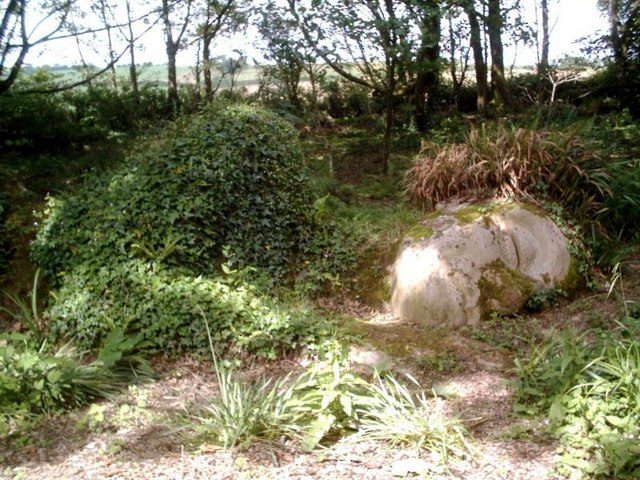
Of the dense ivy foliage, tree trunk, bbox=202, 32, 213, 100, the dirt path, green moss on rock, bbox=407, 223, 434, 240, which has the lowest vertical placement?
the dirt path

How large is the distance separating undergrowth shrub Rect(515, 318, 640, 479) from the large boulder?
1.25 metres

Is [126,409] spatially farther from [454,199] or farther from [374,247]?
[454,199]

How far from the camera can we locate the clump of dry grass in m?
6.29

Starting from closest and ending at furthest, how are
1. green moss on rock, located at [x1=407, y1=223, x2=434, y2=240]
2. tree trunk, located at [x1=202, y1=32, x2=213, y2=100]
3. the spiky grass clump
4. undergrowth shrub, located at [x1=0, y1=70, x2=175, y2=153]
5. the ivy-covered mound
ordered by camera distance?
the spiky grass clump → the ivy-covered mound → green moss on rock, located at [x1=407, y1=223, x2=434, y2=240] → undergrowth shrub, located at [x1=0, y1=70, x2=175, y2=153] → tree trunk, located at [x1=202, y1=32, x2=213, y2=100]

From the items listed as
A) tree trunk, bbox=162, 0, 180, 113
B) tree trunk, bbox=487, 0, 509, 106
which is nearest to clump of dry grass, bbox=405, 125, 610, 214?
tree trunk, bbox=487, 0, 509, 106

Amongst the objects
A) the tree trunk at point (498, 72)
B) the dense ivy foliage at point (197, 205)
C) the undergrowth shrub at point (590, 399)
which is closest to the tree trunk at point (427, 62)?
the tree trunk at point (498, 72)

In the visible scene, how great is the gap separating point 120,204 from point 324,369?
2.62 m

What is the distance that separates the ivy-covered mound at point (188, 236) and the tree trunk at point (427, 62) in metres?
2.53

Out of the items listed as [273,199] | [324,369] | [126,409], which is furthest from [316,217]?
[126,409]

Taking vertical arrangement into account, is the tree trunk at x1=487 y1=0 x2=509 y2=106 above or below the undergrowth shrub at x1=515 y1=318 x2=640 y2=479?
above

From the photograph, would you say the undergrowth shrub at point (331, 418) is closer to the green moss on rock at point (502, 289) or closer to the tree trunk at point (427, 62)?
the green moss on rock at point (502, 289)

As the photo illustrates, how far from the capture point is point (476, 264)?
570cm

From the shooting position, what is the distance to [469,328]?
5402mm

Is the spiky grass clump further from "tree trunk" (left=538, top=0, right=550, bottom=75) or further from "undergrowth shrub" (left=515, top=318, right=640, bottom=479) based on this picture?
"tree trunk" (left=538, top=0, right=550, bottom=75)
